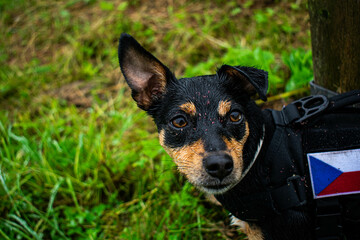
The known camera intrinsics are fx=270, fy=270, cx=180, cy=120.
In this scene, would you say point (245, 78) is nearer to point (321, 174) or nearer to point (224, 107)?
point (224, 107)

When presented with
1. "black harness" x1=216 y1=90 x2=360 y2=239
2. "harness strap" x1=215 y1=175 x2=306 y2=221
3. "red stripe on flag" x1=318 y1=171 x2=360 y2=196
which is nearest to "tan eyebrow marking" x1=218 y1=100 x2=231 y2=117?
"black harness" x1=216 y1=90 x2=360 y2=239

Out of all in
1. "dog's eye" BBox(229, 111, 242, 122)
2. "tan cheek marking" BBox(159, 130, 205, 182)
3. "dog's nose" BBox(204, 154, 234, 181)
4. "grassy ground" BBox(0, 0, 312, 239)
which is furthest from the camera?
"grassy ground" BBox(0, 0, 312, 239)

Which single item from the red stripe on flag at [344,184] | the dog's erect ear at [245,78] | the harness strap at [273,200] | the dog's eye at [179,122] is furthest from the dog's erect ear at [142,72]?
the red stripe on flag at [344,184]

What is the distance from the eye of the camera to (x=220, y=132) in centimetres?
200

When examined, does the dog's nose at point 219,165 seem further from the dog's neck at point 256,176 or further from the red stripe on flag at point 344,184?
the red stripe on flag at point 344,184

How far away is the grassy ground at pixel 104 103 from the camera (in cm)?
297

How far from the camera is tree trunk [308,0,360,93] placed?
2357 mm

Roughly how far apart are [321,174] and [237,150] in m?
0.61

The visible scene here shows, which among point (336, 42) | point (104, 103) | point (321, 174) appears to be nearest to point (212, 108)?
point (321, 174)

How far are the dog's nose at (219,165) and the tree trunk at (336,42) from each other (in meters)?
1.65

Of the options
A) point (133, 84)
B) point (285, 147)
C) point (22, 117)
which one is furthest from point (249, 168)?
point (22, 117)

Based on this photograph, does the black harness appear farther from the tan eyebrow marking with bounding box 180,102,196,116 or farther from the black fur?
the tan eyebrow marking with bounding box 180,102,196,116

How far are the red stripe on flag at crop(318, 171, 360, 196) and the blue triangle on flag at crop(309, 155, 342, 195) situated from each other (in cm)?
3

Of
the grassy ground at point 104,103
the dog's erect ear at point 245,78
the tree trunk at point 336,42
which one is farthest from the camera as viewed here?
the grassy ground at point 104,103
